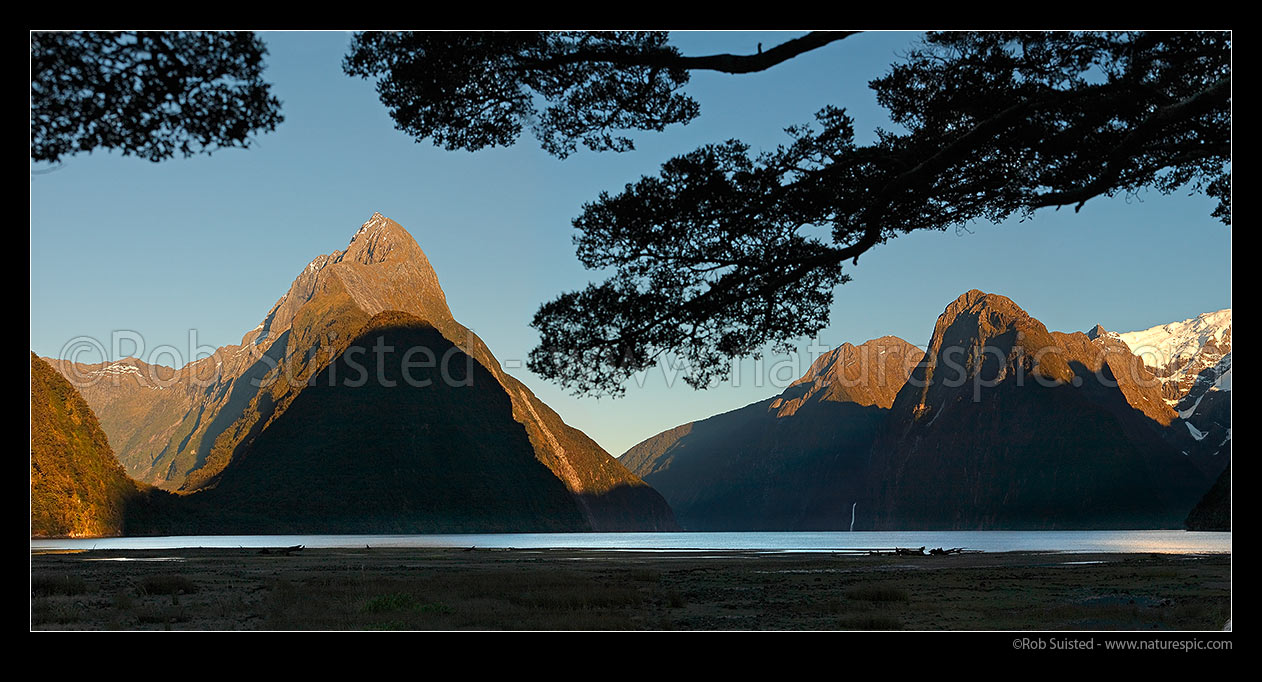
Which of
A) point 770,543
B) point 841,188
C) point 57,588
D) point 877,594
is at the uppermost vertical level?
point 841,188

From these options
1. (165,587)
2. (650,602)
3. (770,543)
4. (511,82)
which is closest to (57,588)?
(165,587)

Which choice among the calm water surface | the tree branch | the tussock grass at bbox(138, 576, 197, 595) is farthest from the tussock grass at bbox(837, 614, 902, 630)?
the calm water surface

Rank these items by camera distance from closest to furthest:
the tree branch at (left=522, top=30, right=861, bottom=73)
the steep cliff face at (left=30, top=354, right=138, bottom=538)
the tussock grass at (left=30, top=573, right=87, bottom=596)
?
the tree branch at (left=522, top=30, right=861, bottom=73) < the tussock grass at (left=30, top=573, right=87, bottom=596) < the steep cliff face at (left=30, top=354, right=138, bottom=538)

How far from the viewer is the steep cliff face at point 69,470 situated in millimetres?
93375

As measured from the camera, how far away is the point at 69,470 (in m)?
106

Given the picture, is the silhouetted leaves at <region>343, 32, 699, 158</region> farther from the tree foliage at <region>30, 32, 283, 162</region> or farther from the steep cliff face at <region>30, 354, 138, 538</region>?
the steep cliff face at <region>30, 354, 138, 538</region>

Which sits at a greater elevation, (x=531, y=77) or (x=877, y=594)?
(x=531, y=77)

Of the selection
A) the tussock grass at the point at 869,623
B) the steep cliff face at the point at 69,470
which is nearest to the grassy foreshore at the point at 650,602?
the tussock grass at the point at 869,623

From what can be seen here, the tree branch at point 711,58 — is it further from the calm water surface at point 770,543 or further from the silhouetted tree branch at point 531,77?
the calm water surface at point 770,543

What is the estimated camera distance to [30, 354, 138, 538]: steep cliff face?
93.4 m

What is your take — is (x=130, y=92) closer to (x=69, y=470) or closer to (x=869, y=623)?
(x=869, y=623)
